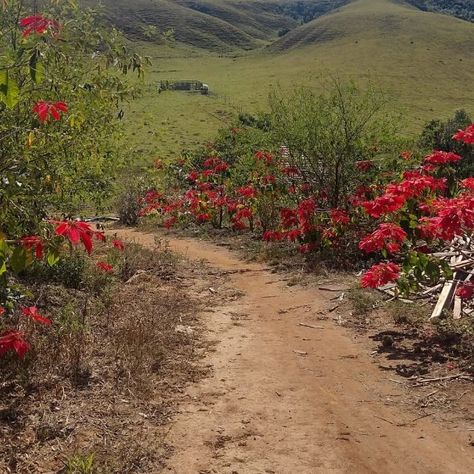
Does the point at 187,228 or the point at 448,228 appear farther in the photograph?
the point at 187,228

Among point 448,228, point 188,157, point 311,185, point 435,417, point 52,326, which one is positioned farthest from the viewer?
point 188,157

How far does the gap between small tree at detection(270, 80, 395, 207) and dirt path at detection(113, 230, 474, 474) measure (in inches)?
209

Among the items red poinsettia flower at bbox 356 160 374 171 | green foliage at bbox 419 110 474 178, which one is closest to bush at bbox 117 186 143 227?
red poinsettia flower at bbox 356 160 374 171

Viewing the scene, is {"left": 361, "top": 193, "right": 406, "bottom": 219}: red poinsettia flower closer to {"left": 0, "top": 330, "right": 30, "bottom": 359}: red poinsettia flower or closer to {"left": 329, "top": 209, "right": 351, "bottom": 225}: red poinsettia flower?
{"left": 329, "top": 209, "right": 351, "bottom": 225}: red poinsettia flower

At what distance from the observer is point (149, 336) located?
6352mm

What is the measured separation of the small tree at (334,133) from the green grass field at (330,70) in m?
16.0

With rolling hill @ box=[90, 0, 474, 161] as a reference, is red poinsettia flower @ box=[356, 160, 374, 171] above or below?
below

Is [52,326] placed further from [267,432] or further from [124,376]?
[267,432]

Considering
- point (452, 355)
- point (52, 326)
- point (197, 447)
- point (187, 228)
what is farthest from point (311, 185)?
point (197, 447)

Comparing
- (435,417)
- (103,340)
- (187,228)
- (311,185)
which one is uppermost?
(311,185)

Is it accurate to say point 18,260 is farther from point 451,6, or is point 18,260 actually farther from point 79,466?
point 451,6

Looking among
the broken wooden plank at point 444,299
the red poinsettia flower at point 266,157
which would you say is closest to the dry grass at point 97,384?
the broken wooden plank at point 444,299

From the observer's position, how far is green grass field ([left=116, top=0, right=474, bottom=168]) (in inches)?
1709

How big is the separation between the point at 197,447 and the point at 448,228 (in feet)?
10.2
